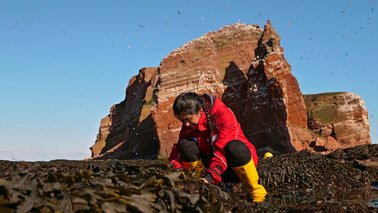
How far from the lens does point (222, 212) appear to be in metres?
3.54

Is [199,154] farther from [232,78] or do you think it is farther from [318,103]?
[318,103]

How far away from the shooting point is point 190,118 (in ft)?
18.3

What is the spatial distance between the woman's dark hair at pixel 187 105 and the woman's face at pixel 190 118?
50 millimetres

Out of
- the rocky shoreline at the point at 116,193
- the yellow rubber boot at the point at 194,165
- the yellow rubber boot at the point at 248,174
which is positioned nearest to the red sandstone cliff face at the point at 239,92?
the yellow rubber boot at the point at 194,165

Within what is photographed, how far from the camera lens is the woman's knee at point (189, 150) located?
595cm

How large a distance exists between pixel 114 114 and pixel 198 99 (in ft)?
280

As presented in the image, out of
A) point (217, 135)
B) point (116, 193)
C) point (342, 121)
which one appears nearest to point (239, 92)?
point (342, 121)

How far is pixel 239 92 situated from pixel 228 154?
50.3m

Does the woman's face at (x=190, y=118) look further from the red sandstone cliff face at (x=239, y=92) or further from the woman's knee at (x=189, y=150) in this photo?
the red sandstone cliff face at (x=239, y=92)

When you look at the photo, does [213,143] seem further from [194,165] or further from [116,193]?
[116,193]

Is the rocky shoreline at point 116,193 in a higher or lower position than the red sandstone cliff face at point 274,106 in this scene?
lower

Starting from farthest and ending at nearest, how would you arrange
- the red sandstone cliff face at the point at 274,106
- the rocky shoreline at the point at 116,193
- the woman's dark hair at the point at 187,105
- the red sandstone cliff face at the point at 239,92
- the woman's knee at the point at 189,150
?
the red sandstone cliff face at the point at 239,92 → the red sandstone cliff face at the point at 274,106 → the woman's knee at the point at 189,150 → the woman's dark hair at the point at 187,105 → the rocky shoreline at the point at 116,193

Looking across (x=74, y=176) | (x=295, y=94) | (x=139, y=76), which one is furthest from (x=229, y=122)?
(x=139, y=76)

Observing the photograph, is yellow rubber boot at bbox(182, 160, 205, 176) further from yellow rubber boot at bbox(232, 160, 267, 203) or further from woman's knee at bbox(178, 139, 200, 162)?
yellow rubber boot at bbox(232, 160, 267, 203)
